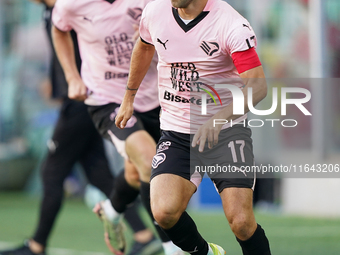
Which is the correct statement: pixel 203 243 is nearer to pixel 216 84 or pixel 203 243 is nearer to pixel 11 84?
pixel 216 84

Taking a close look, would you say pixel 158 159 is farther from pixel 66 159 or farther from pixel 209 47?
pixel 66 159

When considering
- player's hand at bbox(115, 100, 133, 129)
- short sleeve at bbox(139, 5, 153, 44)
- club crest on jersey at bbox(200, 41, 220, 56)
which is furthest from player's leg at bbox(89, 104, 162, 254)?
club crest on jersey at bbox(200, 41, 220, 56)

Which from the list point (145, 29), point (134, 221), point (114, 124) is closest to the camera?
point (145, 29)

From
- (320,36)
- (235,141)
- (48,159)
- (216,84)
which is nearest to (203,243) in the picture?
(235,141)

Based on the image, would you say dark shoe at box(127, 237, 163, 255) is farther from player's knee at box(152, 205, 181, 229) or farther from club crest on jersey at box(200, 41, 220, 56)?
club crest on jersey at box(200, 41, 220, 56)

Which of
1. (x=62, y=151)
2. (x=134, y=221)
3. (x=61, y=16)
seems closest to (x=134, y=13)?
(x=61, y=16)

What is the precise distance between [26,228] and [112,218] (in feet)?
11.4

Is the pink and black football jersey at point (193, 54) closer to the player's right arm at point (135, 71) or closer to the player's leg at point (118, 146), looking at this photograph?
the player's right arm at point (135, 71)

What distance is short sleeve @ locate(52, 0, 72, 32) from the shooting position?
5.66 m

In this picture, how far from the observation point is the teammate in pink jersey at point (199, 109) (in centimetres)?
423

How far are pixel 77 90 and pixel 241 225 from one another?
2.13 meters

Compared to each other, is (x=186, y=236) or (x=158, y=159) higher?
(x=158, y=159)

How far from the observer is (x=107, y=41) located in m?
5.62

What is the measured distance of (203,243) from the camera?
459 centimetres
